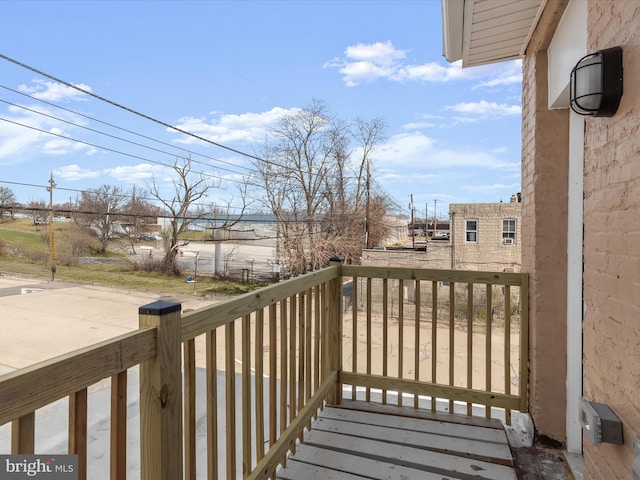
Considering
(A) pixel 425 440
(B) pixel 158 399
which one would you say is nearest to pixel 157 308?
(B) pixel 158 399

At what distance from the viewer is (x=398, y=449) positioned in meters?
1.95

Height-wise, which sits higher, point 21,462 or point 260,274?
point 21,462

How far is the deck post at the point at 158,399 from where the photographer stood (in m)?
0.97

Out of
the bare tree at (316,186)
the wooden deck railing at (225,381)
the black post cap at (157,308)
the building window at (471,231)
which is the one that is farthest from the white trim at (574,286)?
the bare tree at (316,186)

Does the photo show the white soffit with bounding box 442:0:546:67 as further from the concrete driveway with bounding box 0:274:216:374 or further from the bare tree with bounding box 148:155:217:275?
the bare tree with bounding box 148:155:217:275

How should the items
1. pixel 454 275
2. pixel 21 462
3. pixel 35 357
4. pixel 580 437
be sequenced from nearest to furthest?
pixel 21 462, pixel 580 437, pixel 454 275, pixel 35 357

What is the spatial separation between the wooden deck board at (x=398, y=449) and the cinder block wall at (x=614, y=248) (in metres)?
0.63

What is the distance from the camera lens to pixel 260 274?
22734 millimetres

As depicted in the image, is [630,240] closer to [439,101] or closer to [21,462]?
[21,462]

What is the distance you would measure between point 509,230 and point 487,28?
1523cm

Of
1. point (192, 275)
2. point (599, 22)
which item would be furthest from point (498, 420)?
point (192, 275)

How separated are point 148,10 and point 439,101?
14132 mm

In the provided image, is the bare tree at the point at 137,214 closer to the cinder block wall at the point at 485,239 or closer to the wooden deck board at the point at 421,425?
the cinder block wall at the point at 485,239

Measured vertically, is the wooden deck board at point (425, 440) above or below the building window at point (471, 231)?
below
